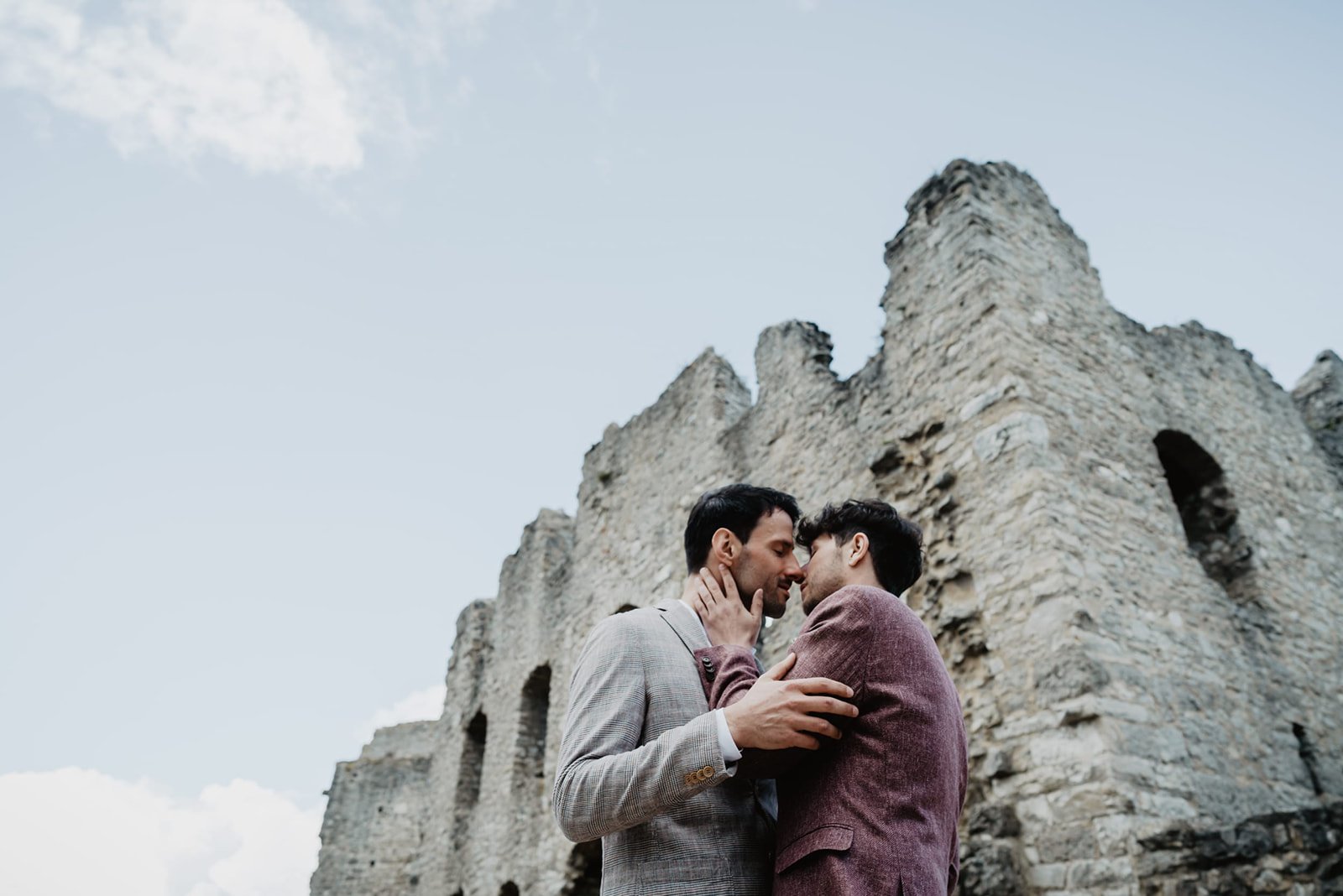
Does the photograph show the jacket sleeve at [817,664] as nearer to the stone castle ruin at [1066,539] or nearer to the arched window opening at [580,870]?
the stone castle ruin at [1066,539]

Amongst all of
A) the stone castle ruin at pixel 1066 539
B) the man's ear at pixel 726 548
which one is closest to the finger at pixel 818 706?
the man's ear at pixel 726 548

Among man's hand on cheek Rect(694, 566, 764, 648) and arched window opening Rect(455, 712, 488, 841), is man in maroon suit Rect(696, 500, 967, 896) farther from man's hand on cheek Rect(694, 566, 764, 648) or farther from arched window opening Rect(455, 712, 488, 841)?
arched window opening Rect(455, 712, 488, 841)

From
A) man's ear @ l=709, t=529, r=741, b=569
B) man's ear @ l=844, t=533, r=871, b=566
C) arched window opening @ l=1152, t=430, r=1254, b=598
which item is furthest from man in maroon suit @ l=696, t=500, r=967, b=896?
arched window opening @ l=1152, t=430, r=1254, b=598

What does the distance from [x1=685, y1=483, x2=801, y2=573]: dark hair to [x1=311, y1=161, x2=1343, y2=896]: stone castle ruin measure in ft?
9.49

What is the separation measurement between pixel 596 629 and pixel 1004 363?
14.1 feet

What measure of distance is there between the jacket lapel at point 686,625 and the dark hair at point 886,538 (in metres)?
0.49

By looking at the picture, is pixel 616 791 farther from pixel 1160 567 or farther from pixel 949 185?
pixel 949 185

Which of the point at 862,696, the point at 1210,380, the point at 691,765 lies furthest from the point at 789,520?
the point at 1210,380

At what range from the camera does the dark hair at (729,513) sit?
224 centimetres

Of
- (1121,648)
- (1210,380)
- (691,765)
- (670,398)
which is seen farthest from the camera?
(670,398)

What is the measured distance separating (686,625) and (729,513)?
0.32 m

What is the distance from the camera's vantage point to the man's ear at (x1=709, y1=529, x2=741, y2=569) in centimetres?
221

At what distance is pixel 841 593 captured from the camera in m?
1.86

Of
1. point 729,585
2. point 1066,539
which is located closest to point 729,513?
point 729,585
